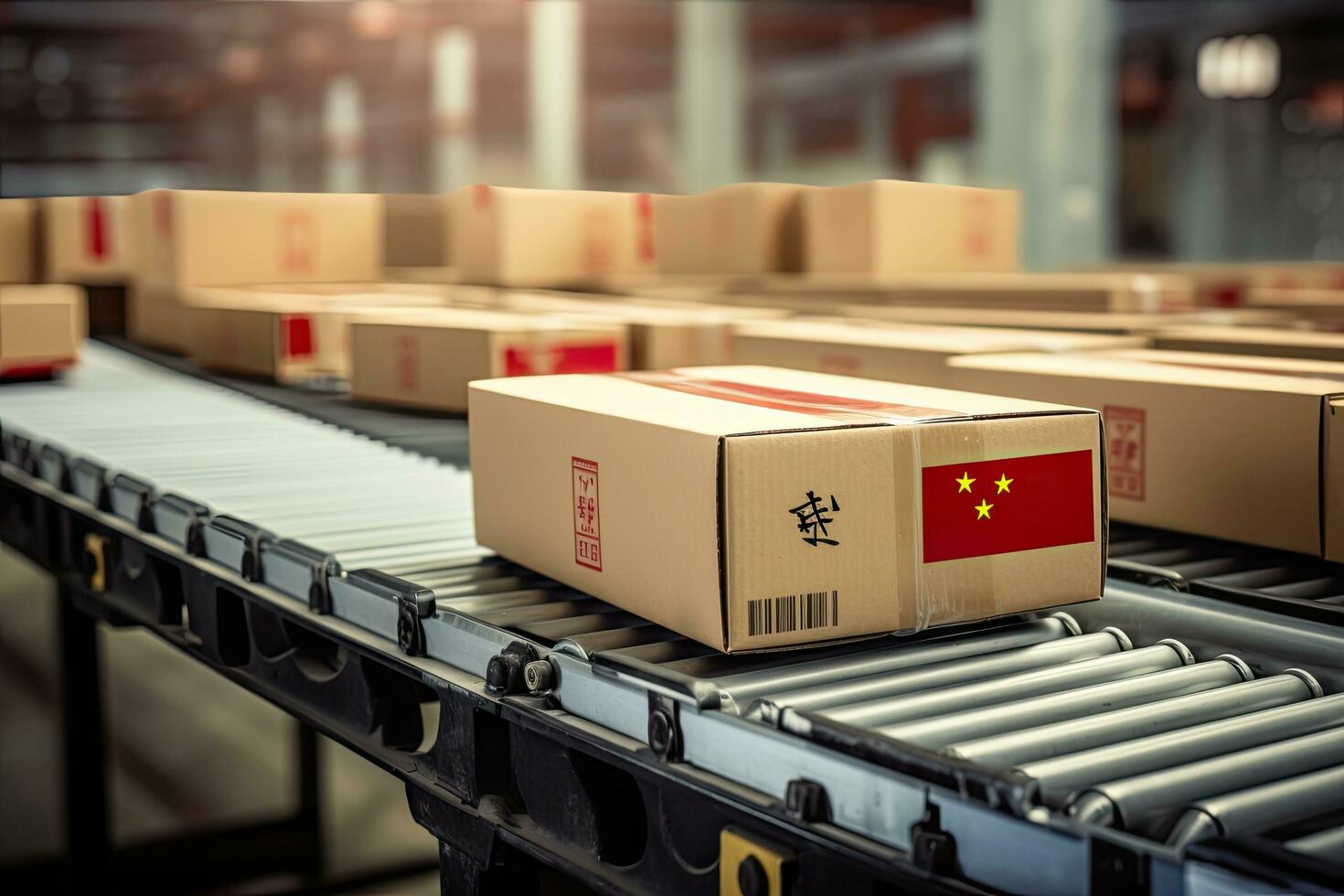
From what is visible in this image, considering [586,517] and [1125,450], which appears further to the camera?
[1125,450]

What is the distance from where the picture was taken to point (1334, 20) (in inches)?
552

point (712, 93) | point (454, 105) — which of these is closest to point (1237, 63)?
point (712, 93)

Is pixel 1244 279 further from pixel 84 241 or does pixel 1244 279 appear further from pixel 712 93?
pixel 712 93

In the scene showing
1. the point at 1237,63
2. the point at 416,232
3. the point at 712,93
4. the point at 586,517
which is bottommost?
the point at 586,517

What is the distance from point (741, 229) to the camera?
5062mm

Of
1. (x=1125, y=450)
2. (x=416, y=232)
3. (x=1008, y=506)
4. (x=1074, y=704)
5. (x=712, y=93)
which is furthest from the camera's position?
(x=712, y=93)

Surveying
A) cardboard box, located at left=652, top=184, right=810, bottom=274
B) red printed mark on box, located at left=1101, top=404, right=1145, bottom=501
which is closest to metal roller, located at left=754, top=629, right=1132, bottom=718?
red printed mark on box, located at left=1101, top=404, right=1145, bottom=501

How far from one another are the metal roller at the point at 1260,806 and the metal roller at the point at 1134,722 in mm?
137

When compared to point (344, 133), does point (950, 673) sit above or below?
below

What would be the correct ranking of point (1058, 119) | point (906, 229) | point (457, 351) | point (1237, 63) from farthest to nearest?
point (1237, 63), point (1058, 119), point (906, 229), point (457, 351)

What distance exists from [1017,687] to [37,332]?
3.94 meters

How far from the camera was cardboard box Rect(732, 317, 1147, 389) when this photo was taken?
2641mm

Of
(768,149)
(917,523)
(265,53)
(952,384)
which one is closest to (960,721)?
(917,523)

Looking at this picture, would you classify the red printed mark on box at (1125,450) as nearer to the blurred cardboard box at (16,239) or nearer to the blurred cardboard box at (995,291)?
the blurred cardboard box at (995,291)
